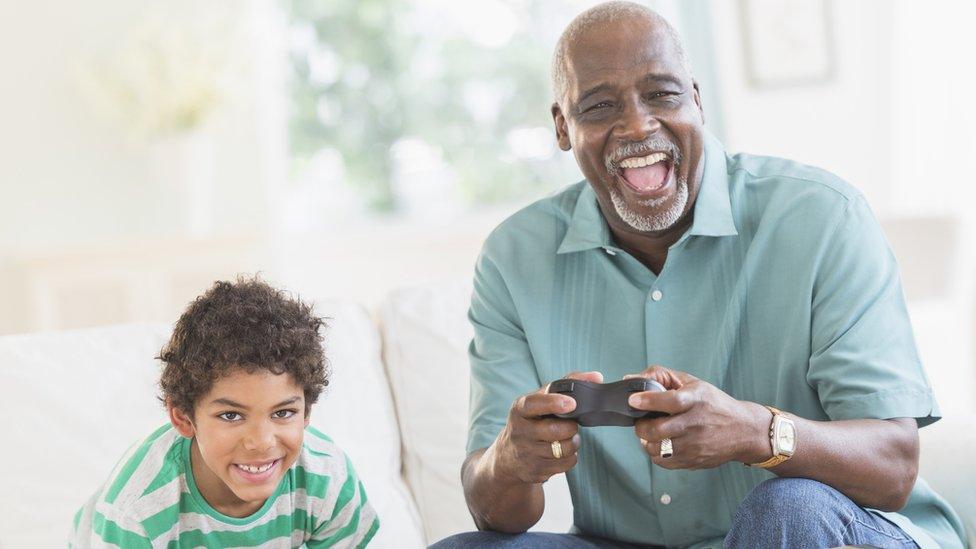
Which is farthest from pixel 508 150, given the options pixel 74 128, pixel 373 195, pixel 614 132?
pixel 614 132

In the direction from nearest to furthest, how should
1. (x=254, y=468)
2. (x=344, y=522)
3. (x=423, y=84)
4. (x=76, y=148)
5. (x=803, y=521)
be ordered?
1. (x=803, y=521)
2. (x=254, y=468)
3. (x=344, y=522)
4. (x=76, y=148)
5. (x=423, y=84)

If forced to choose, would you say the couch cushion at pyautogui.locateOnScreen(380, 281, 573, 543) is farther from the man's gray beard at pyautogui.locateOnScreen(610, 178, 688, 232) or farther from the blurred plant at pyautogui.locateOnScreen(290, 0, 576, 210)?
the blurred plant at pyautogui.locateOnScreen(290, 0, 576, 210)

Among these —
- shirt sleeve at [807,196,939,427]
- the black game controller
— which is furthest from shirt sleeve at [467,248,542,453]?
shirt sleeve at [807,196,939,427]

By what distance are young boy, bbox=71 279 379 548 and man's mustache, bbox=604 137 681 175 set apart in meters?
0.52

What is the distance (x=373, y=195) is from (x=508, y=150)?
2.20ft

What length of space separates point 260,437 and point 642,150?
2.28 ft

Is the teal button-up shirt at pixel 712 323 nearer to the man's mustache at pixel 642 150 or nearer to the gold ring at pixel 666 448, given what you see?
the man's mustache at pixel 642 150

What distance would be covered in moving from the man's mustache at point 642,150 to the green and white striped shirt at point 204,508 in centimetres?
64

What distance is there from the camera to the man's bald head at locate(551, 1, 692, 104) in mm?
1700

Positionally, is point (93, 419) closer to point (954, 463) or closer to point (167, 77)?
point (954, 463)

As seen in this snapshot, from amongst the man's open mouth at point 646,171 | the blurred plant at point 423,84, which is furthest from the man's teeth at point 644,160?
the blurred plant at point 423,84

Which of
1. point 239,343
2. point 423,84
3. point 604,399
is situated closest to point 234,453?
point 239,343

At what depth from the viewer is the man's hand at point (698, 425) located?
1.35m

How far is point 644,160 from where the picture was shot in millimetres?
1700
